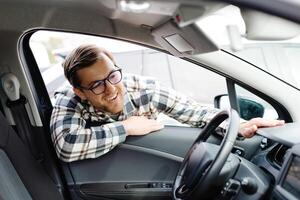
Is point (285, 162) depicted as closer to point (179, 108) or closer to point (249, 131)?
point (249, 131)

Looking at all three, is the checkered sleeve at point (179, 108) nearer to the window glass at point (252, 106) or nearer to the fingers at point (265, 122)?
the window glass at point (252, 106)

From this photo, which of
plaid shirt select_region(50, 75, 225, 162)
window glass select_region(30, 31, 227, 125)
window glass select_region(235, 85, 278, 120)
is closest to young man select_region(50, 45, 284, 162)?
plaid shirt select_region(50, 75, 225, 162)

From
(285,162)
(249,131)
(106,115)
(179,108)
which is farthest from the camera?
(179,108)

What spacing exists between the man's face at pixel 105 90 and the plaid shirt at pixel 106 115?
0.14 feet

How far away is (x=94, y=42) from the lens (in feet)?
6.89

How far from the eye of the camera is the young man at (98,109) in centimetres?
200

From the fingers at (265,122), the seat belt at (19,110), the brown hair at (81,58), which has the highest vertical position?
the brown hair at (81,58)

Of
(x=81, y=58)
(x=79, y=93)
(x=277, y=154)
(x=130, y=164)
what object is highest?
(x=81, y=58)

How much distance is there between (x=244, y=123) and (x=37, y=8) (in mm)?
949

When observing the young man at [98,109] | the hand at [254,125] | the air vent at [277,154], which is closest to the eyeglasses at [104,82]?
the young man at [98,109]

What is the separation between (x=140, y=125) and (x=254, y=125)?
0.51 metres

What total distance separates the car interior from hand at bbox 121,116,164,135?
0.04m

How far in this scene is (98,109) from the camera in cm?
209

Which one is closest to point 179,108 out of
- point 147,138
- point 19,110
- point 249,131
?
point 147,138
